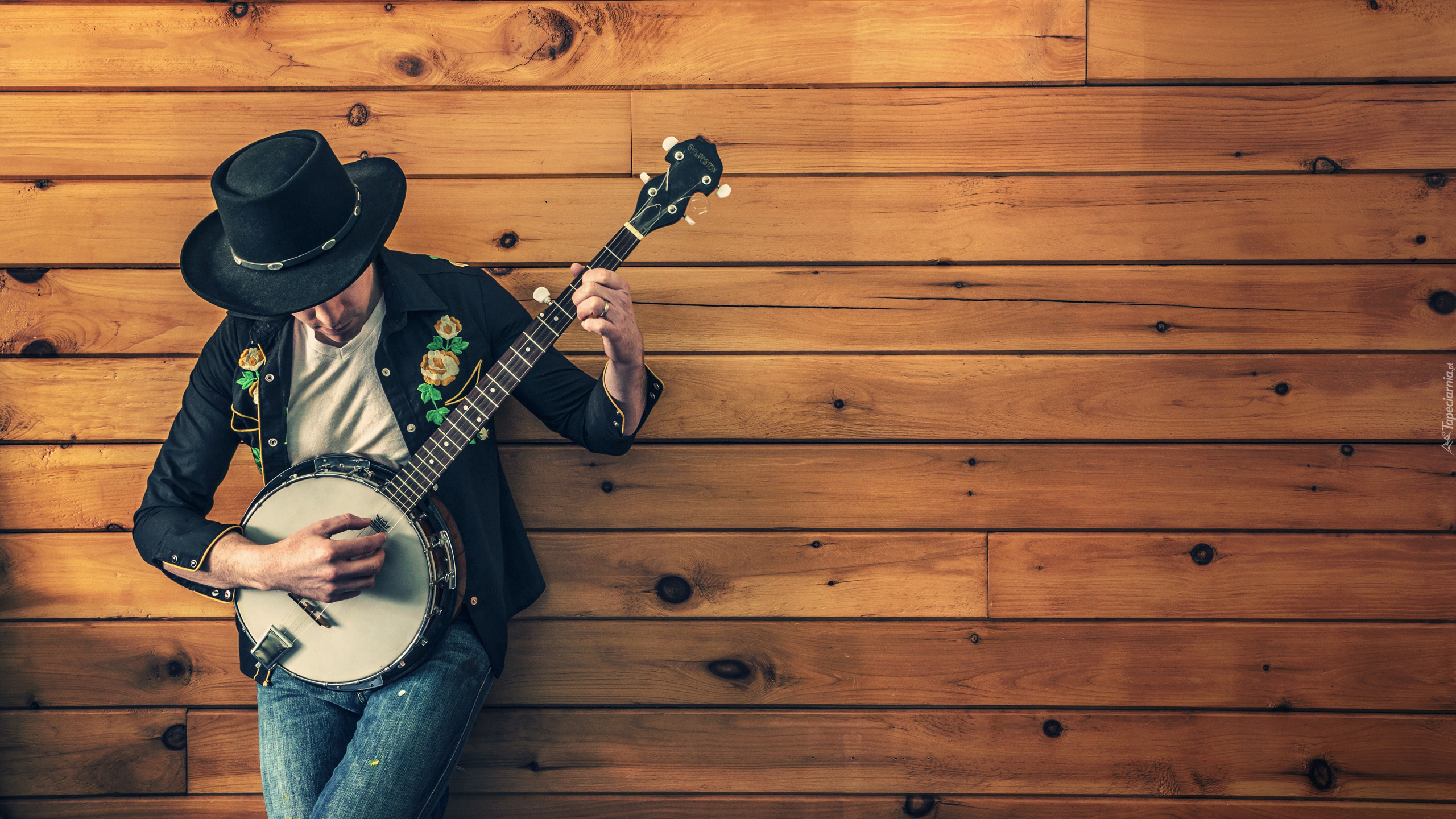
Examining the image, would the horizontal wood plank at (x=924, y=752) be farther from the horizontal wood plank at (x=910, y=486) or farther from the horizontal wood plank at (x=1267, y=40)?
the horizontal wood plank at (x=1267, y=40)

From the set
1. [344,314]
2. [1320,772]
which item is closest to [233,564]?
[344,314]

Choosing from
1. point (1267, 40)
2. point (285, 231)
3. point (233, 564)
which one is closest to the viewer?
point (285, 231)

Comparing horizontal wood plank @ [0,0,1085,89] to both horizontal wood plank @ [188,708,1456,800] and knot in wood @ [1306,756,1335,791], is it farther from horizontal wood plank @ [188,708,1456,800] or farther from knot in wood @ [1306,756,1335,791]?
knot in wood @ [1306,756,1335,791]

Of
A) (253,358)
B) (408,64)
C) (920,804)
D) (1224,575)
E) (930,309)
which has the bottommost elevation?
(920,804)

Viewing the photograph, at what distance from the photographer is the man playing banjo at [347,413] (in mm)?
1174

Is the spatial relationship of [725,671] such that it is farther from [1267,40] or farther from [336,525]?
[1267,40]

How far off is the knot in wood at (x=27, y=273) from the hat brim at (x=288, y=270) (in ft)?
1.92

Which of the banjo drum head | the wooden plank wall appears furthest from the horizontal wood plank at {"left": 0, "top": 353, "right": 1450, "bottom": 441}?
the banjo drum head

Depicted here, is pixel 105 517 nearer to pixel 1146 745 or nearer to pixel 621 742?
pixel 621 742

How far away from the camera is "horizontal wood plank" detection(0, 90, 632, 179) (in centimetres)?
154

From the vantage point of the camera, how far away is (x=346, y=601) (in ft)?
4.18

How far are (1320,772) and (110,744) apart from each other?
→ 2.45 meters

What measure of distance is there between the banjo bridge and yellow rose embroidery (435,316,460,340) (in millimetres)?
481

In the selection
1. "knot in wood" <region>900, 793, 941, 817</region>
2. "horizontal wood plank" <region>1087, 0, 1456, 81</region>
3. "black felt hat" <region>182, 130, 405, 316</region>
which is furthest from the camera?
"knot in wood" <region>900, 793, 941, 817</region>
